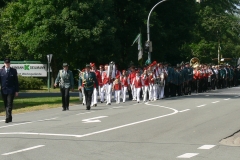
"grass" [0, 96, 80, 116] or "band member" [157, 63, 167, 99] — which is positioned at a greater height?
"band member" [157, 63, 167, 99]

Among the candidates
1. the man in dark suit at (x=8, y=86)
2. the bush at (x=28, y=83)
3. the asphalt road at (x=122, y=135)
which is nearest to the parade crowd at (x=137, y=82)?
the asphalt road at (x=122, y=135)

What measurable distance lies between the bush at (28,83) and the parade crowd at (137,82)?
1560 centimetres

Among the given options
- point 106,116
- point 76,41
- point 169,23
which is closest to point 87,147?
point 106,116

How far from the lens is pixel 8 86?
67.5 feet

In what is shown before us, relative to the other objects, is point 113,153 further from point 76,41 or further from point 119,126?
point 76,41

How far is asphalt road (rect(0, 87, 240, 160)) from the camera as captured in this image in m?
12.9

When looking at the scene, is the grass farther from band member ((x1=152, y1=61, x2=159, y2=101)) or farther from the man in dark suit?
the man in dark suit

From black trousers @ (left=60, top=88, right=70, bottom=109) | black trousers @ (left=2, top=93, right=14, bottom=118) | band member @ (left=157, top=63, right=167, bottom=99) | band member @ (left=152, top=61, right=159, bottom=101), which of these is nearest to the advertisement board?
band member @ (left=157, top=63, right=167, bottom=99)

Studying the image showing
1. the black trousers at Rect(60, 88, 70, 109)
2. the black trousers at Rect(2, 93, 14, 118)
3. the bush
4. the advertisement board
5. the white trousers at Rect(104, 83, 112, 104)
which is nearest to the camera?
the black trousers at Rect(2, 93, 14, 118)

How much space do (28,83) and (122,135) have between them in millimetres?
38743

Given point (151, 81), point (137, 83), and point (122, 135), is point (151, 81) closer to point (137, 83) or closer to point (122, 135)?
point (137, 83)

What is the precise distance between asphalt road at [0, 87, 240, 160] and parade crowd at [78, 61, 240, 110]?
3180 mm

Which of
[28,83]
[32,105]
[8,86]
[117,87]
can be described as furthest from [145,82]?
[28,83]

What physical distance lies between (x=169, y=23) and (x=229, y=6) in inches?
1547
